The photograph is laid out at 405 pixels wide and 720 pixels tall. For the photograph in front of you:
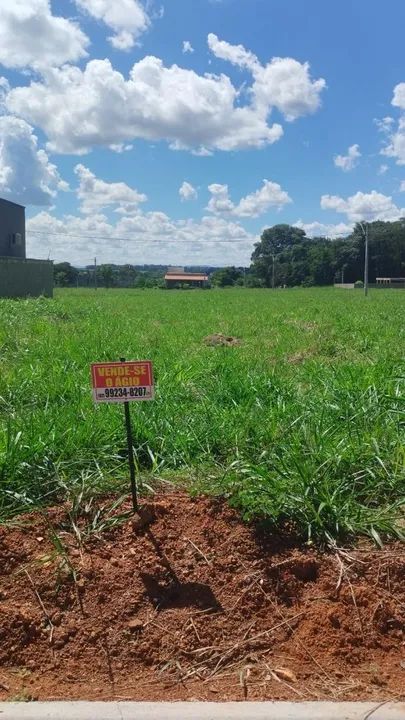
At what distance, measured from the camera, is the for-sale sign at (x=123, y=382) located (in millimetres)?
3156

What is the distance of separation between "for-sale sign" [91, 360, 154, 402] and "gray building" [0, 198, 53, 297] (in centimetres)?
2929

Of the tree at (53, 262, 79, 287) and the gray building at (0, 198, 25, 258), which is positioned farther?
the tree at (53, 262, 79, 287)

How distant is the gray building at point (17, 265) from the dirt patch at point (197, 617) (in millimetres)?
29705

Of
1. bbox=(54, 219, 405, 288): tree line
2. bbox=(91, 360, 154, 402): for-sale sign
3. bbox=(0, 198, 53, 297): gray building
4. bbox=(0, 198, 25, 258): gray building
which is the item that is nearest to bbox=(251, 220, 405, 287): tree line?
bbox=(54, 219, 405, 288): tree line

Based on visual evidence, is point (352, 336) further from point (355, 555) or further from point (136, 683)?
point (136, 683)

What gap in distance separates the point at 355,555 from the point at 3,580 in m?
1.75

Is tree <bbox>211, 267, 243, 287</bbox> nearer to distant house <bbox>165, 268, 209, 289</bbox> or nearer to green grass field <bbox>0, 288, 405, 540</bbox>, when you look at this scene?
distant house <bbox>165, 268, 209, 289</bbox>

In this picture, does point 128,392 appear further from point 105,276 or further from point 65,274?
point 105,276

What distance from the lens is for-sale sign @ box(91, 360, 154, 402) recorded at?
3.16 metres

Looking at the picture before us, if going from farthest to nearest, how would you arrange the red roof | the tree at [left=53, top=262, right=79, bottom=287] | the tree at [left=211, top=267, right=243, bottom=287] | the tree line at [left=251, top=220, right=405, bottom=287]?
the tree at [left=211, top=267, right=243, bottom=287]
the red roof
the tree line at [left=251, top=220, right=405, bottom=287]
the tree at [left=53, top=262, right=79, bottom=287]

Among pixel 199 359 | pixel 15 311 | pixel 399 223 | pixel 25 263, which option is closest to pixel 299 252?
pixel 399 223

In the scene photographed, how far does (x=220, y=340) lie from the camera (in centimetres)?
1098

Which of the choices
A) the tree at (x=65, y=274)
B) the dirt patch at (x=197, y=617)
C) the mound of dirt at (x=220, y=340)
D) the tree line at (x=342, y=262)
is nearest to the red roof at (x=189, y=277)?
the tree line at (x=342, y=262)

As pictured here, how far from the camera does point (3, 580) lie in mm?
2805
